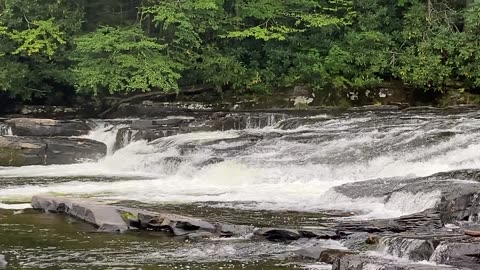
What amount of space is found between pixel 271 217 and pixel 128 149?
10.5 meters

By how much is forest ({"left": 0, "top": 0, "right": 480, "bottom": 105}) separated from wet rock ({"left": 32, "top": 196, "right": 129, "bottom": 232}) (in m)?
12.9

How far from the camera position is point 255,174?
55.0 feet

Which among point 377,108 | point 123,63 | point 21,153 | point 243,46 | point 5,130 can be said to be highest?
point 243,46

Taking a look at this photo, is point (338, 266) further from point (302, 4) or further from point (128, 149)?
point (302, 4)

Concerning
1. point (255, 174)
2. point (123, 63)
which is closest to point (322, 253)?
point (255, 174)

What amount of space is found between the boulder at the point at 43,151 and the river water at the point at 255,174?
0.45m

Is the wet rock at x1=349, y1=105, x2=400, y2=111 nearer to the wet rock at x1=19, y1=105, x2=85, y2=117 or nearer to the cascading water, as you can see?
the wet rock at x1=19, y1=105, x2=85, y2=117

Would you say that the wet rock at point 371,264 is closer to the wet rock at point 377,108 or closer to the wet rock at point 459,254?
the wet rock at point 459,254

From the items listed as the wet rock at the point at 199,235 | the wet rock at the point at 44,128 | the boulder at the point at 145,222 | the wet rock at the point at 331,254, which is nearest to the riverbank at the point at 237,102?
the wet rock at the point at 44,128

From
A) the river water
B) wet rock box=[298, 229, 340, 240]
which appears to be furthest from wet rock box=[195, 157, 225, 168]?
wet rock box=[298, 229, 340, 240]

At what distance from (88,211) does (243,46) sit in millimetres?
17800

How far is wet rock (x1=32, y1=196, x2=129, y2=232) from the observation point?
11031mm

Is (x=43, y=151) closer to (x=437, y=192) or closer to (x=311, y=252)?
(x=437, y=192)

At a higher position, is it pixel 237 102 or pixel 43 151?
pixel 237 102
